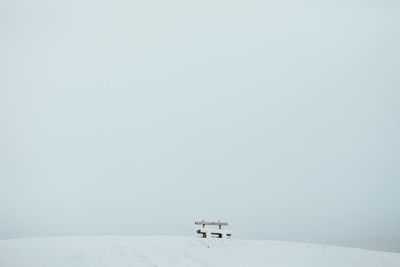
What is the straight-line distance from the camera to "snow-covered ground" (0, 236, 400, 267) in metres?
11.2

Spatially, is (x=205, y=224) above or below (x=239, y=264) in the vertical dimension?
above

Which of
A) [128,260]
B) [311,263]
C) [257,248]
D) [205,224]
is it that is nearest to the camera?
[128,260]

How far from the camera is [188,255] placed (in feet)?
43.5

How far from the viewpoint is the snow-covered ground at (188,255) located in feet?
36.7

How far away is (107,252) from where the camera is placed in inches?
503

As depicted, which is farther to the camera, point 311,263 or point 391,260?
point 391,260

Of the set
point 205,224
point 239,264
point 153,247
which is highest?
point 205,224

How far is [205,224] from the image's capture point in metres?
18.7

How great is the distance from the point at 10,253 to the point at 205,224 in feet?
32.5

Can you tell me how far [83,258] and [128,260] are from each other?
1572 mm

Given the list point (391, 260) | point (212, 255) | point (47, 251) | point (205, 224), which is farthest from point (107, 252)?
point (391, 260)

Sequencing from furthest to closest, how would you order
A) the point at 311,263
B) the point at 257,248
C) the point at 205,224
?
the point at 205,224 → the point at 257,248 → the point at 311,263

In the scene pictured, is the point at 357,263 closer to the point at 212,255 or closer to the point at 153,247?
the point at 212,255

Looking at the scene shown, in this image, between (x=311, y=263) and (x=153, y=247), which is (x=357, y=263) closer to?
(x=311, y=263)
